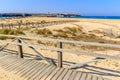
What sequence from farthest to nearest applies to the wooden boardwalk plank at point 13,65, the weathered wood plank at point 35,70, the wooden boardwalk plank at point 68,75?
the wooden boardwalk plank at point 13,65
the weathered wood plank at point 35,70
the wooden boardwalk plank at point 68,75

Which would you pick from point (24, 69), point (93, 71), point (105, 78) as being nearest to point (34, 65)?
point (24, 69)

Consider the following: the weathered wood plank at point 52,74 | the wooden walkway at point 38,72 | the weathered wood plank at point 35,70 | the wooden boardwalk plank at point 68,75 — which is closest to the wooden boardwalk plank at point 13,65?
the wooden walkway at point 38,72

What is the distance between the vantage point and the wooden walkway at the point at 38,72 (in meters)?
5.68

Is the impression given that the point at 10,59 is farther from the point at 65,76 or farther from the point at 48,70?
the point at 65,76

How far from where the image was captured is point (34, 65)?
7.02 m

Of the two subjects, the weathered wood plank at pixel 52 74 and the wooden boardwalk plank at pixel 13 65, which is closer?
the weathered wood plank at pixel 52 74

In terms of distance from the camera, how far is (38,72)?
243 inches

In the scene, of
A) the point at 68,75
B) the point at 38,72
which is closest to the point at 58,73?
the point at 68,75

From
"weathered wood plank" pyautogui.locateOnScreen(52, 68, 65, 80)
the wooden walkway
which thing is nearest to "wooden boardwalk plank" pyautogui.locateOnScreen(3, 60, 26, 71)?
the wooden walkway

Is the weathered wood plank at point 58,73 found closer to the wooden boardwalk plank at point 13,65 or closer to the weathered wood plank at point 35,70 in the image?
the weathered wood plank at point 35,70

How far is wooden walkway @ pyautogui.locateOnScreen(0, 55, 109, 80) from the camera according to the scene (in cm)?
568

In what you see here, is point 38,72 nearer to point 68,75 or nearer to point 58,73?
point 58,73

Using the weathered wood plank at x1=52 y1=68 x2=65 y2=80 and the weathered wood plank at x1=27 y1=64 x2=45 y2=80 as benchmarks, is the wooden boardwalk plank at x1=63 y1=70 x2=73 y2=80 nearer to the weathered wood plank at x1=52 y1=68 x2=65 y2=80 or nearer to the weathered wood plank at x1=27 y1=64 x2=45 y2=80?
the weathered wood plank at x1=52 y1=68 x2=65 y2=80

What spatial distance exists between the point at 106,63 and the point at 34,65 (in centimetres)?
343
